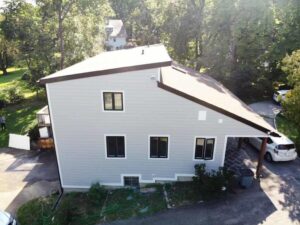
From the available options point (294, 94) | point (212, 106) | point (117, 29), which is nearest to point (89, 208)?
point (212, 106)

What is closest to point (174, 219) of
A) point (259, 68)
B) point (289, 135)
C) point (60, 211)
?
point (60, 211)

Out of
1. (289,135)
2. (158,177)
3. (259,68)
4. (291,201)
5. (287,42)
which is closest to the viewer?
(291,201)

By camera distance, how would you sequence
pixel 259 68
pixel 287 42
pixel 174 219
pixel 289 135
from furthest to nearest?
pixel 259 68, pixel 287 42, pixel 289 135, pixel 174 219

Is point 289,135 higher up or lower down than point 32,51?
lower down

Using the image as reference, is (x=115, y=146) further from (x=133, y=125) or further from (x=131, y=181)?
(x=131, y=181)

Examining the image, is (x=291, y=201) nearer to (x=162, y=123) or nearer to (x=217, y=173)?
(x=217, y=173)

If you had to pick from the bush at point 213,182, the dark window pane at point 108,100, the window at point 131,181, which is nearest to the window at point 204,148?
the bush at point 213,182

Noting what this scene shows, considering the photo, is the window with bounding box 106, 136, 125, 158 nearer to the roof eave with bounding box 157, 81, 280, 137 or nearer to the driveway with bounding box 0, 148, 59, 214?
the roof eave with bounding box 157, 81, 280, 137
